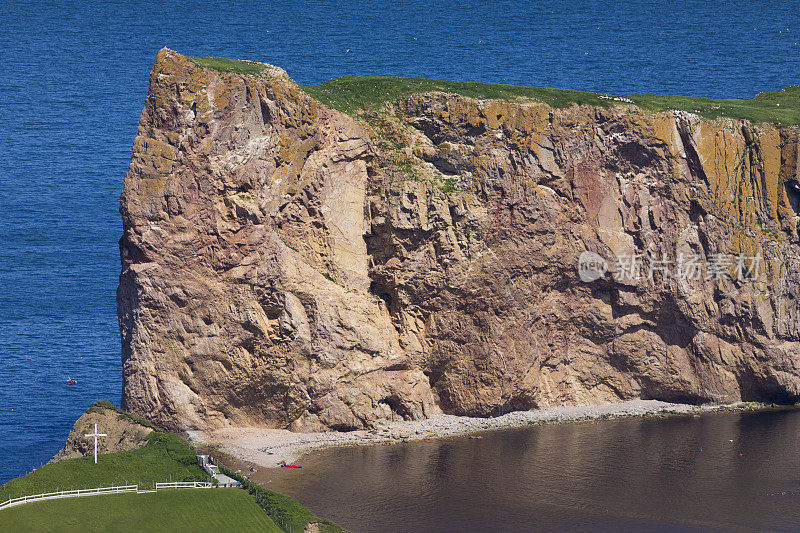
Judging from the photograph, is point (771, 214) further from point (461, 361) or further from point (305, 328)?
point (305, 328)

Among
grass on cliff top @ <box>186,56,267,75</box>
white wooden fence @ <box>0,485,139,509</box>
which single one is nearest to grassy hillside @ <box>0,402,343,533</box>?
white wooden fence @ <box>0,485,139,509</box>

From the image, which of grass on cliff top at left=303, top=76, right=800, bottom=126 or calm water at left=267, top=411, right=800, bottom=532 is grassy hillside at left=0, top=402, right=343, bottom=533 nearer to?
calm water at left=267, top=411, right=800, bottom=532

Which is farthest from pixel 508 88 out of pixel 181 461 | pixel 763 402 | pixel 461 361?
pixel 181 461

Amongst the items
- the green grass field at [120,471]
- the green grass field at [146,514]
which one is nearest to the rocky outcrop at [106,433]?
the green grass field at [120,471]

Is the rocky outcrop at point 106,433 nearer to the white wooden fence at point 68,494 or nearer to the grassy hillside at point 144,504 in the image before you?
the grassy hillside at point 144,504

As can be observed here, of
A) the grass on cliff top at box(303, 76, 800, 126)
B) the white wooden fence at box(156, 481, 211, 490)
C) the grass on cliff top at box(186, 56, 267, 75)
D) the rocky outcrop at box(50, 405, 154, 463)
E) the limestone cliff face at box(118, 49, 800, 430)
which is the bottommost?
the white wooden fence at box(156, 481, 211, 490)

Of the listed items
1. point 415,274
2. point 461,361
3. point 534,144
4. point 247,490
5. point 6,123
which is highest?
point 6,123
